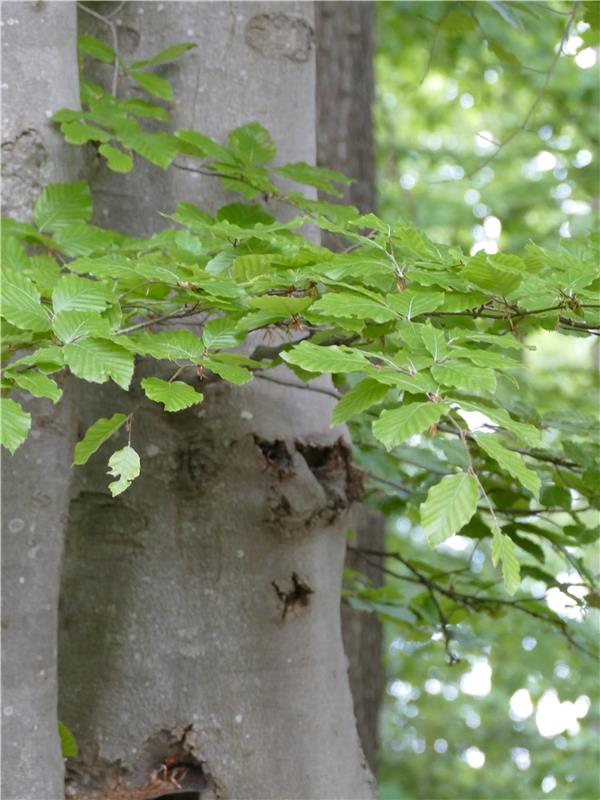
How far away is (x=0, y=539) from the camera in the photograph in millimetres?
1333

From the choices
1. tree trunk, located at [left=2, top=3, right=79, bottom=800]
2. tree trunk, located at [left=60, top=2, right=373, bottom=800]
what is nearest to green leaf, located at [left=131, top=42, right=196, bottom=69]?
tree trunk, located at [left=2, top=3, right=79, bottom=800]

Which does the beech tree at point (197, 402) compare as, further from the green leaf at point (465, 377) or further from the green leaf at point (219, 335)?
the green leaf at point (465, 377)

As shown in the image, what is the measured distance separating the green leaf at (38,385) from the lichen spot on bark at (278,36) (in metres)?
0.98

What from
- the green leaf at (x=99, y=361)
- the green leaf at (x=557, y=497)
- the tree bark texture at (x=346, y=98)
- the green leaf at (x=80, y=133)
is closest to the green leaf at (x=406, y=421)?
the green leaf at (x=99, y=361)

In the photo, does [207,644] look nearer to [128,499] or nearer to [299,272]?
[128,499]

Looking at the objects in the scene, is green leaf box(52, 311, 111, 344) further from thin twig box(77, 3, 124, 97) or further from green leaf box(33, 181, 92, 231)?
thin twig box(77, 3, 124, 97)

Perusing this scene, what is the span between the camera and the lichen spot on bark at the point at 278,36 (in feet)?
5.80

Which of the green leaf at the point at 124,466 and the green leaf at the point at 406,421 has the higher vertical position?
the green leaf at the point at 406,421

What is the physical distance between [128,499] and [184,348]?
1.67 feet

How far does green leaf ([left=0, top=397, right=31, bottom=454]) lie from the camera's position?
3.19 ft

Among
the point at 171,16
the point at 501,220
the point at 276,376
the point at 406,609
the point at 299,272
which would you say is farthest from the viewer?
the point at 501,220

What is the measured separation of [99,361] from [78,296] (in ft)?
0.37

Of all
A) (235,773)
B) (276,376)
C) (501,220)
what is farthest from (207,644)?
(501,220)

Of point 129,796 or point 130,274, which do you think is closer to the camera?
point 130,274
